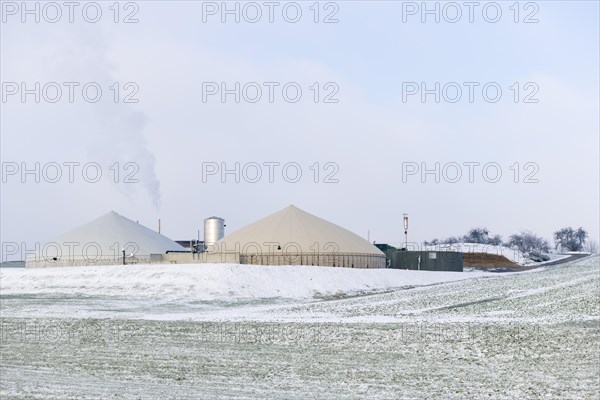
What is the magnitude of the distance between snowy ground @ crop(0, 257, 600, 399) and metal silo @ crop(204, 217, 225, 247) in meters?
46.0

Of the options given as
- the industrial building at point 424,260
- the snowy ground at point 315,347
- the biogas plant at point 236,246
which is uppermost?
the biogas plant at point 236,246

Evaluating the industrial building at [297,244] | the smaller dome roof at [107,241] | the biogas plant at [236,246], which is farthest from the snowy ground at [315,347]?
the smaller dome roof at [107,241]

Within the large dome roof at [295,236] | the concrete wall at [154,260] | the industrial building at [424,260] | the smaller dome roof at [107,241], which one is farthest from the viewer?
the industrial building at [424,260]

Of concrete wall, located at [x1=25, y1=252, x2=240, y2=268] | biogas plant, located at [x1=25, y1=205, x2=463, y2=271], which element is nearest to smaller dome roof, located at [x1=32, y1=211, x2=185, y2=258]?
biogas plant, located at [x1=25, y1=205, x2=463, y2=271]

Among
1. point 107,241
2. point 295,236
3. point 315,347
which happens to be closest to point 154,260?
point 107,241

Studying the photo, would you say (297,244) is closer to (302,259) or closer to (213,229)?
(302,259)

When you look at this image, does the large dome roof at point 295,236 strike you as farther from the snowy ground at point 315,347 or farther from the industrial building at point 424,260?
Answer: the snowy ground at point 315,347

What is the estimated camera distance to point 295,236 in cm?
9000

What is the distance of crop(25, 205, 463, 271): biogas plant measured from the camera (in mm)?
87875

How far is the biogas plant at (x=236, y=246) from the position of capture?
87875 mm

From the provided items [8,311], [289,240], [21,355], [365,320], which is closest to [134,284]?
[8,311]

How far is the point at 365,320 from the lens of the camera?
41969 mm

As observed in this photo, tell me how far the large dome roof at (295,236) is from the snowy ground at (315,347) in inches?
1034

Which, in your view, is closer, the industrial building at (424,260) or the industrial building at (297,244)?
the industrial building at (297,244)
